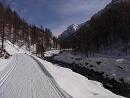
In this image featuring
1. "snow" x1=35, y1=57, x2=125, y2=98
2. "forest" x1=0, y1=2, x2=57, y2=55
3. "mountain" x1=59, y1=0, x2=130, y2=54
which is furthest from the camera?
"forest" x1=0, y1=2, x2=57, y2=55

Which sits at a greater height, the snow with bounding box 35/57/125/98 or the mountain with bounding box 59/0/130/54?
the mountain with bounding box 59/0/130/54

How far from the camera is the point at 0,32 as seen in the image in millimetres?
90688

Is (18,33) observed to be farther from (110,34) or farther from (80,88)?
(80,88)

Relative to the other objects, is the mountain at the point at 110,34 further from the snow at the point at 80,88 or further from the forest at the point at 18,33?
the snow at the point at 80,88

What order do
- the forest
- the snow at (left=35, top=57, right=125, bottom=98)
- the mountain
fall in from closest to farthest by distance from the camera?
1. the snow at (left=35, top=57, right=125, bottom=98)
2. the mountain
3. the forest

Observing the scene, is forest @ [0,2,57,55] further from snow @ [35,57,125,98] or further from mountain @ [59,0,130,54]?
snow @ [35,57,125,98]

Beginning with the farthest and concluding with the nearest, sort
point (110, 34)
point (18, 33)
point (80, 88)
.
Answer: point (18, 33), point (110, 34), point (80, 88)

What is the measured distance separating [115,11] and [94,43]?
913 inches

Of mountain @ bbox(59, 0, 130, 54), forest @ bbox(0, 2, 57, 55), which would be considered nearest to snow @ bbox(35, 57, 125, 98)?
mountain @ bbox(59, 0, 130, 54)

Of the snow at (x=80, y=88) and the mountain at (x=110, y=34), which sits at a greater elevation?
the mountain at (x=110, y=34)

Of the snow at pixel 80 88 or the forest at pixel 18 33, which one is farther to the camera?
the forest at pixel 18 33

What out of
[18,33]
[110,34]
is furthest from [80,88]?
[18,33]

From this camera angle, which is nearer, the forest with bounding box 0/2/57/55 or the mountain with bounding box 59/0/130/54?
the mountain with bounding box 59/0/130/54

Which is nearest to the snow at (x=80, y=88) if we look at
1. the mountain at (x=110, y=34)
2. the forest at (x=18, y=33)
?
the mountain at (x=110, y=34)
